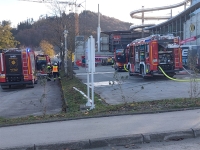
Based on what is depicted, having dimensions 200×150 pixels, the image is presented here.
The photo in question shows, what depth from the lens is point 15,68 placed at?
22688 mm

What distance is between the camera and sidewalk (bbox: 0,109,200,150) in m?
6.63

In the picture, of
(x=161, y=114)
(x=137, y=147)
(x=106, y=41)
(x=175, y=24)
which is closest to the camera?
(x=137, y=147)

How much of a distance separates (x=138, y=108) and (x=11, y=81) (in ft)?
48.9

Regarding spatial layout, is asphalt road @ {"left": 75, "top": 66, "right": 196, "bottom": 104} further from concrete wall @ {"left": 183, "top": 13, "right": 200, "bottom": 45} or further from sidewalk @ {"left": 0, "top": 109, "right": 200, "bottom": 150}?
concrete wall @ {"left": 183, "top": 13, "right": 200, "bottom": 45}

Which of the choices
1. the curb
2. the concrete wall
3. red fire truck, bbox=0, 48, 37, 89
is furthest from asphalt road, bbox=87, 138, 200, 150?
the concrete wall

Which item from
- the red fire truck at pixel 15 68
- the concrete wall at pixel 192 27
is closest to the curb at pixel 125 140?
the red fire truck at pixel 15 68

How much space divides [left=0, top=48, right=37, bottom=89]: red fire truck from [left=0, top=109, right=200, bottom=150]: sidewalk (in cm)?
1475

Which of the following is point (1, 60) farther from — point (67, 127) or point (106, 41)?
point (106, 41)

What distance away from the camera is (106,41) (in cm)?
8900

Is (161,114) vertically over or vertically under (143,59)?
under

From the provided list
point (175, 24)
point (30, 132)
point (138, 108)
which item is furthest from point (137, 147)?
point (175, 24)

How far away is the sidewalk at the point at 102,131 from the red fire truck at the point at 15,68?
1475 centimetres

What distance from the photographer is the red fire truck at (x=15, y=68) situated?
22531mm

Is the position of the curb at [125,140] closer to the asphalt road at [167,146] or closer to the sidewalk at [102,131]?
the sidewalk at [102,131]
